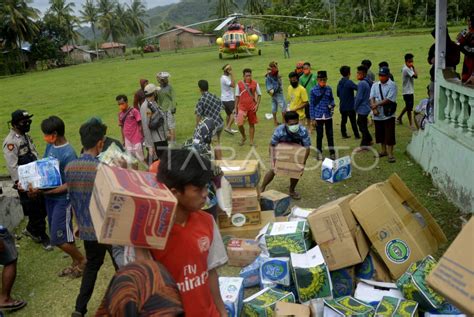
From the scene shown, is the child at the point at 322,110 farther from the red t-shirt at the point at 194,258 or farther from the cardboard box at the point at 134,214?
the cardboard box at the point at 134,214

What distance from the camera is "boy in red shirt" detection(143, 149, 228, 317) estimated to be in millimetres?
2037

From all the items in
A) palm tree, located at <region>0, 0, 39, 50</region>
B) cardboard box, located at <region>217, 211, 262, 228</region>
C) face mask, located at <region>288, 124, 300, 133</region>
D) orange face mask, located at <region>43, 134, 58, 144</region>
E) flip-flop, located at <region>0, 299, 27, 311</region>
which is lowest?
Answer: flip-flop, located at <region>0, 299, 27, 311</region>

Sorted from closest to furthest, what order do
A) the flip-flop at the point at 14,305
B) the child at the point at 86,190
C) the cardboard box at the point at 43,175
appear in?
1. the child at the point at 86,190
2. the flip-flop at the point at 14,305
3. the cardboard box at the point at 43,175

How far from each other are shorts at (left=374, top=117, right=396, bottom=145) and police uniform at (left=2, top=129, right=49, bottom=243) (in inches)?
219

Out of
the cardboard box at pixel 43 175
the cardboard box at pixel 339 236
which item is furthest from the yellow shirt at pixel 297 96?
the cardboard box at pixel 43 175

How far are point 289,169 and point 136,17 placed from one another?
277 feet

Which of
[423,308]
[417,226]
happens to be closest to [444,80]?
[417,226]

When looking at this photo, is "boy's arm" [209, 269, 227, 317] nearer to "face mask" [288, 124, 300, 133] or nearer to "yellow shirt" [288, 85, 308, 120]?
"face mask" [288, 124, 300, 133]

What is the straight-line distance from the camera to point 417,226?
414 cm

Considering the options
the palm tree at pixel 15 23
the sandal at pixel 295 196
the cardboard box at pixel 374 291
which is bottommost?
the sandal at pixel 295 196

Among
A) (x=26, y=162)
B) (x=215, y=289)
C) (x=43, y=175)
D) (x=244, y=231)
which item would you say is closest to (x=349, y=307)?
(x=215, y=289)

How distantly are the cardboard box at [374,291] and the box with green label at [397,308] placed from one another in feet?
0.54

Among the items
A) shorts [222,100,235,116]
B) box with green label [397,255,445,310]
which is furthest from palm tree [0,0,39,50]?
box with green label [397,255,445,310]

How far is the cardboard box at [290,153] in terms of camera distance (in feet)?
19.7
